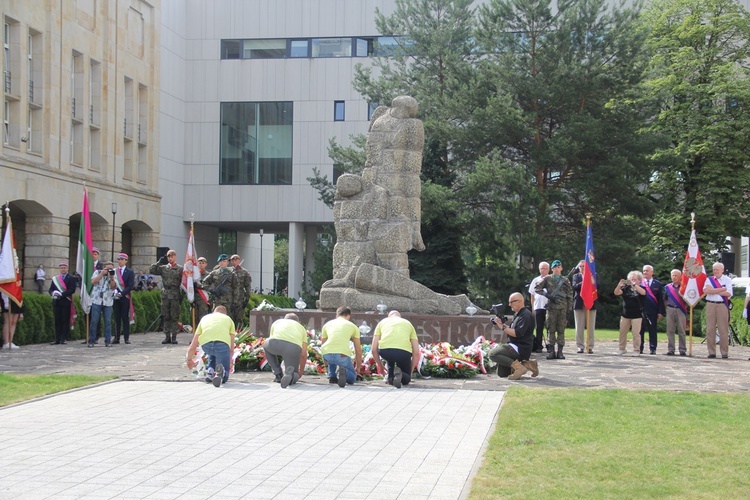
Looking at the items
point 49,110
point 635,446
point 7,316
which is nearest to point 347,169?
point 49,110

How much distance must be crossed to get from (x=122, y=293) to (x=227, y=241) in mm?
33210

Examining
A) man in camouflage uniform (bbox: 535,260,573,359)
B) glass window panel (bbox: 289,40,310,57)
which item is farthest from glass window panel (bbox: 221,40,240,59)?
man in camouflage uniform (bbox: 535,260,573,359)

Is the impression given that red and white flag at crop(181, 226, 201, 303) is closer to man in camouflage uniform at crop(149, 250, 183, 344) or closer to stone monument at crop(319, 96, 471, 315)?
man in camouflage uniform at crop(149, 250, 183, 344)

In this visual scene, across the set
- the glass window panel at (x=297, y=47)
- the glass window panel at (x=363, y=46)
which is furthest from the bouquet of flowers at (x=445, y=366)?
the glass window panel at (x=297, y=47)

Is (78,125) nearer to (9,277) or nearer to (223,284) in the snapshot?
(9,277)

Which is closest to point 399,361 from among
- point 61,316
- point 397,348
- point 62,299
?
point 397,348

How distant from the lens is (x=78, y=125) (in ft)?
125

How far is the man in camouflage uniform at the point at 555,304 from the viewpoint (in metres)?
18.2

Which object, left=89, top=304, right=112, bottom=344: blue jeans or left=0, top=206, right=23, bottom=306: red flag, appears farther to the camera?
left=89, top=304, right=112, bottom=344: blue jeans

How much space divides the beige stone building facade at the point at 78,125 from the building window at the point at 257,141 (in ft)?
12.5

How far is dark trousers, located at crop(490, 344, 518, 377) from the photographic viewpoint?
46.5 feet

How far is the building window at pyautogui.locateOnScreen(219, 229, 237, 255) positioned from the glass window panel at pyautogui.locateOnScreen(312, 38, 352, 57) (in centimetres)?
1249

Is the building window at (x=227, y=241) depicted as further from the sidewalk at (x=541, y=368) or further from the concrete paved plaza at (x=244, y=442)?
the concrete paved plaza at (x=244, y=442)

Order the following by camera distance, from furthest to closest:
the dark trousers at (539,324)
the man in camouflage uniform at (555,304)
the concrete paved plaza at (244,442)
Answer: the dark trousers at (539,324)
the man in camouflage uniform at (555,304)
the concrete paved plaza at (244,442)
